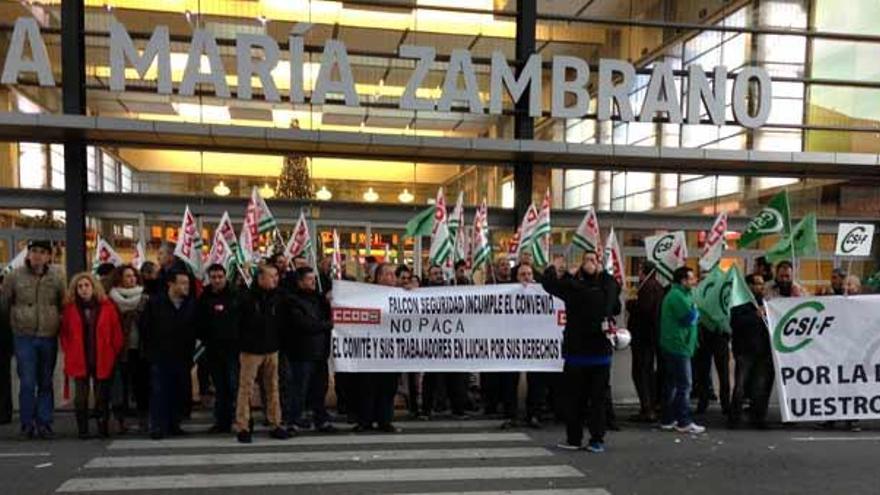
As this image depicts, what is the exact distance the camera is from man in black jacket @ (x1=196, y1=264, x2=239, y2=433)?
24.0 feet

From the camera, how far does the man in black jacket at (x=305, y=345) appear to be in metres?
7.49

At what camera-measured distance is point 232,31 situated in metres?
14.9

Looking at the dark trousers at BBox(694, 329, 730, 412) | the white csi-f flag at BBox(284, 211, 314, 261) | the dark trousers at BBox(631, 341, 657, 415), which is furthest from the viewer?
the white csi-f flag at BBox(284, 211, 314, 261)

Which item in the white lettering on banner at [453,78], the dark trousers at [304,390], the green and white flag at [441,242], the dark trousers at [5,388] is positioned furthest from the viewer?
the white lettering on banner at [453,78]

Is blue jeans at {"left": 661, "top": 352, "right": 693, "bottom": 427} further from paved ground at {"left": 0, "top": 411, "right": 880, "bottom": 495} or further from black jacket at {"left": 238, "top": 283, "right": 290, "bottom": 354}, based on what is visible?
black jacket at {"left": 238, "top": 283, "right": 290, "bottom": 354}

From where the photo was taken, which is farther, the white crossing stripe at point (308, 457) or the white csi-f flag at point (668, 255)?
the white csi-f flag at point (668, 255)

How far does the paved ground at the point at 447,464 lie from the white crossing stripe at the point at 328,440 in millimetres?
11

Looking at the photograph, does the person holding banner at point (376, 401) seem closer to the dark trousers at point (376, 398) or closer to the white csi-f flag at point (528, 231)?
the dark trousers at point (376, 398)

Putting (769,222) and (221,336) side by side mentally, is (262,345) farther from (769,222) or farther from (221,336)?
(769,222)

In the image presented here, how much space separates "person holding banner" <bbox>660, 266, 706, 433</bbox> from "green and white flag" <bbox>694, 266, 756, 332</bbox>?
1.77 ft

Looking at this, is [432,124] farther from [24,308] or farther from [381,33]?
[24,308]

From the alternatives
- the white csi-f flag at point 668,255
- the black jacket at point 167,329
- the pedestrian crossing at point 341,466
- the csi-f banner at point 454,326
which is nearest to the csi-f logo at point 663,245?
the white csi-f flag at point 668,255

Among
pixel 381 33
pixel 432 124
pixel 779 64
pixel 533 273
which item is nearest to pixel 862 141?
pixel 779 64

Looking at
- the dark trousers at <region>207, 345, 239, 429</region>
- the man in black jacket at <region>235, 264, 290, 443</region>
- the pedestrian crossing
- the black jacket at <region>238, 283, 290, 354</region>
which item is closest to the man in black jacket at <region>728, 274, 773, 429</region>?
the pedestrian crossing
